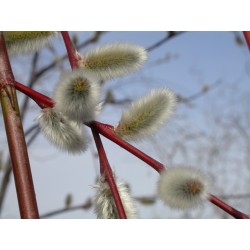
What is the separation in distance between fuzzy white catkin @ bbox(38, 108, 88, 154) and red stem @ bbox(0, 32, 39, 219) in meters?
0.04

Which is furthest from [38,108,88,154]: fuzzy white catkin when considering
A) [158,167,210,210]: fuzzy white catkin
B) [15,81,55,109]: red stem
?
[158,167,210,210]: fuzzy white catkin

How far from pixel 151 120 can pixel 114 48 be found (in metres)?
0.11

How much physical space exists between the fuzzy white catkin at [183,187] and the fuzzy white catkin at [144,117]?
0.23 feet

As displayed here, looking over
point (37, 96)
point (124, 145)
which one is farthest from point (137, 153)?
point (37, 96)

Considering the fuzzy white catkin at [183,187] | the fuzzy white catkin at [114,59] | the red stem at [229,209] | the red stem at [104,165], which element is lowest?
the red stem at [229,209]

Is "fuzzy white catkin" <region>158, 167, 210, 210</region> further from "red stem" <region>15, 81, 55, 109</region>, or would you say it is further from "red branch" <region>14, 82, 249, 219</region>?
"red stem" <region>15, 81, 55, 109</region>

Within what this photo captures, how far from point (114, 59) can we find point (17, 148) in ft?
0.52

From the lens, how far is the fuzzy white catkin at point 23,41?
1.72ft

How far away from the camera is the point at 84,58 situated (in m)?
0.50

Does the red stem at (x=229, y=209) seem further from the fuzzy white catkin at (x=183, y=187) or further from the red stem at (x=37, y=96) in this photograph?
the red stem at (x=37, y=96)

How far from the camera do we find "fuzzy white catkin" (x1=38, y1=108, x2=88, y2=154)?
0.48 meters

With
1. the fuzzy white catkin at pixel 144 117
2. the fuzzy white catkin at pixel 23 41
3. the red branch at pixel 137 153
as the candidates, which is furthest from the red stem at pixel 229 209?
the fuzzy white catkin at pixel 23 41

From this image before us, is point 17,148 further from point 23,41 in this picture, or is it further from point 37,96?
point 23,41
